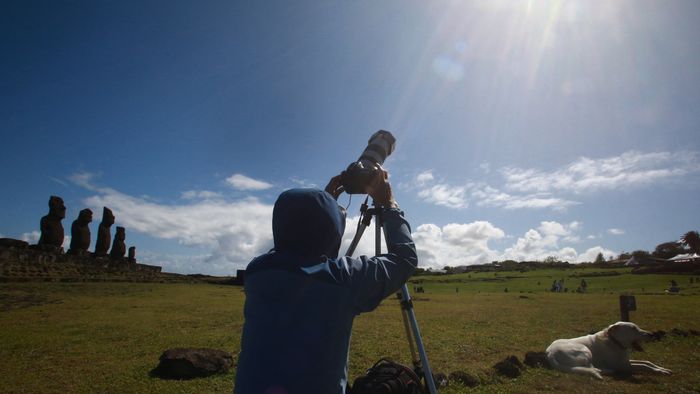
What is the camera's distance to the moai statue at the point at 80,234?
28.8m

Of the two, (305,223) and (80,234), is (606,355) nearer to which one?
(305,223)

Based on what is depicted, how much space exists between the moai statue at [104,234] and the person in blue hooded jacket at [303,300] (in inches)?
1440

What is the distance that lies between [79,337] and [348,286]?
1019 centimetres

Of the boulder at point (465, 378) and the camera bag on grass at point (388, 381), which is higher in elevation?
the camera bag on grass at point (388, 381)

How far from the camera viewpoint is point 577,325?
38.2 ft

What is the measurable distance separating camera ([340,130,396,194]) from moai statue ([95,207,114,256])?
3591 centimetres

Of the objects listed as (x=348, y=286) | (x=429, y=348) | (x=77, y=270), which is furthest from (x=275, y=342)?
(x=77, y=270)

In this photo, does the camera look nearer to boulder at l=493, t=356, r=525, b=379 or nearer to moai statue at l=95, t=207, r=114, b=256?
boulder at l=493, t=356, r=525, b=379

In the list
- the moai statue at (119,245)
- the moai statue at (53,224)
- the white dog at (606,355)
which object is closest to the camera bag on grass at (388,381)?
the white dog at (606,355)

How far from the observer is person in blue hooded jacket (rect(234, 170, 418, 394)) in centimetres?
158

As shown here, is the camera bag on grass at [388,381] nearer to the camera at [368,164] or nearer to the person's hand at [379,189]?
the person's hand at [379,189]

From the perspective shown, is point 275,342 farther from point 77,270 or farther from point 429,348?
point 77,270

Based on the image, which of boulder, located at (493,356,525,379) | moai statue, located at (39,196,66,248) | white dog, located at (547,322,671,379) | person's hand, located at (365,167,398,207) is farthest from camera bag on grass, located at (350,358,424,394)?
moai statue, located at (39,196,66,248)

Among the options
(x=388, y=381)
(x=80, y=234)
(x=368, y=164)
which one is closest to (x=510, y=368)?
(x=388, y=381)
